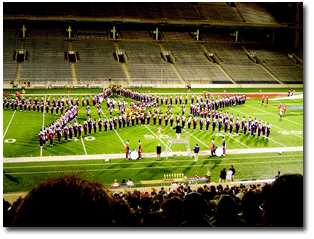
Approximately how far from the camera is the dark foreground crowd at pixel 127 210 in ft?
5.34

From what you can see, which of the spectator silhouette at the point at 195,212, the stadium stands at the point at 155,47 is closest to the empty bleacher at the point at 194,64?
the stadium stands at the point at 155,47

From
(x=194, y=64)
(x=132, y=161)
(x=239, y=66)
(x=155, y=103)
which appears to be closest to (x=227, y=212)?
(x=132, y=161)

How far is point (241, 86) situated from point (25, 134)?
2858cm

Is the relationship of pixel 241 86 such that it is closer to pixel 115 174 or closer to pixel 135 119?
pixel 135 119

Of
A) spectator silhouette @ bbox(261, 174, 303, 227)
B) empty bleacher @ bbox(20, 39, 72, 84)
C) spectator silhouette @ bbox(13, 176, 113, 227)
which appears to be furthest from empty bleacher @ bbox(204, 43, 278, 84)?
spectator silhouette @ bbox(13, 176, 113, 227)

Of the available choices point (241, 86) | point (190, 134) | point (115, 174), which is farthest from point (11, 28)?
point (115, 174)

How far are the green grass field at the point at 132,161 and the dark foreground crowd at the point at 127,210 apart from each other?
529 cm

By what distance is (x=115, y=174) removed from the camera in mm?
11984

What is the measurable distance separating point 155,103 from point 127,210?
2295 cm

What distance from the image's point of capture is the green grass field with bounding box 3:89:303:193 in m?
11.9

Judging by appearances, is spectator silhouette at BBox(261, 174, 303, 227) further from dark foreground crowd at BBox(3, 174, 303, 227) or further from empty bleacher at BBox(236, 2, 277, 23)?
empty bleacher at BBox(236, 2, 277, 23)

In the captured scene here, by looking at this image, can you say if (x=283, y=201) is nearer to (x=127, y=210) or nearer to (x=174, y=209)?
(x=174, y=209)

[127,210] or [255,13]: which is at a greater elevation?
[255,13]

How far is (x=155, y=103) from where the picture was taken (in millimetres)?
26281
